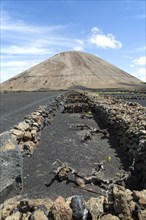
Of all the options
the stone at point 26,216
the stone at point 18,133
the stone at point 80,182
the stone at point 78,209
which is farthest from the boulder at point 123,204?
the stone at point 18,133

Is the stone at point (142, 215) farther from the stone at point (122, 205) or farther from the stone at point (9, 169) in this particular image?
the stone at point (9, 169)

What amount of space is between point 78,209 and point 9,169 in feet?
12.8

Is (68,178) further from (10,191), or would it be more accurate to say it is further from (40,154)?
(40,154)

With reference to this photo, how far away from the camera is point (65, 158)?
15.1m

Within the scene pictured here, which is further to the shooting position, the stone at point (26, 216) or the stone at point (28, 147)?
the stone at point (28, 147)

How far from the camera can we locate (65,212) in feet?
23.0

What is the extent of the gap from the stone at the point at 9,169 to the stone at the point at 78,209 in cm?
322

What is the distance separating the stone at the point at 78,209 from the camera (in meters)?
7.00

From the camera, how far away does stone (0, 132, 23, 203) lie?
10.0 metres

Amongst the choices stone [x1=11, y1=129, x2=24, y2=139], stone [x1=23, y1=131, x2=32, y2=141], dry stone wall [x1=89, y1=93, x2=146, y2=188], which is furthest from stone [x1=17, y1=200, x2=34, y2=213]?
stone [x1=23, y1=131, x2=32, y2=141]

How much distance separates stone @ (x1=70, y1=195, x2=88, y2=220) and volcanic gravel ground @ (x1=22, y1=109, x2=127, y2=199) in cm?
339

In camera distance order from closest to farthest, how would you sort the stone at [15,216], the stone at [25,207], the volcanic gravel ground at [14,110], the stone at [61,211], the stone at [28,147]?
the stone at [61,211] < the stone at [15,216] < the stone at [25,207] < the stone at [28,147] < the volcanic gravel ground at [14,110]

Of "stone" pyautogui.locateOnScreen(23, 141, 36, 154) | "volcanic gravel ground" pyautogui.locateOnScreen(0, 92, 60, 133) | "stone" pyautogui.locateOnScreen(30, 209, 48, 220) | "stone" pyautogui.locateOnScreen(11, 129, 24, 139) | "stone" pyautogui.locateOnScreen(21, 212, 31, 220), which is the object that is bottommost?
"volcanic gravel ground" pyautogui.locateOnScreen(0, 92, 60, 133)

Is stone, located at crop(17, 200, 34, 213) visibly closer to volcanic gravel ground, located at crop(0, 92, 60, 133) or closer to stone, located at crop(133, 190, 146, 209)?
stone, located at crop(133, 190, 146, 209)
